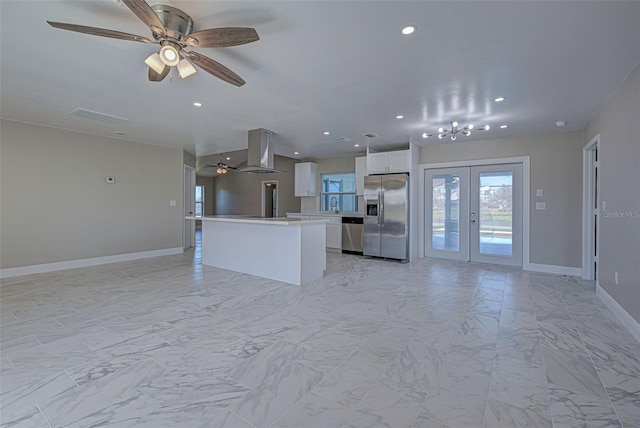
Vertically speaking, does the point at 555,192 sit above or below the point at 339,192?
below

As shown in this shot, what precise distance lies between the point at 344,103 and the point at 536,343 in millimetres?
3249

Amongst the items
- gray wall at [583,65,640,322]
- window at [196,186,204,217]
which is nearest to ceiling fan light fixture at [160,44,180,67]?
gray wall at [583,65,640,322]

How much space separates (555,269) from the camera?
16.7 ft

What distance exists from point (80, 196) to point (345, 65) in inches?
216

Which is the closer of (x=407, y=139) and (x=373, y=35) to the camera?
(x=373, y=35)

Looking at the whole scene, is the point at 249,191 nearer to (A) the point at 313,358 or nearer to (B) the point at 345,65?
(B) the point at 345,65

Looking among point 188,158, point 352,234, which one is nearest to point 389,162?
point 352,234

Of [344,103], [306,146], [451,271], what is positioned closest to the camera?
[344,103]

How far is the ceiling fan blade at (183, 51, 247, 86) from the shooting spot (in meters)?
2.28

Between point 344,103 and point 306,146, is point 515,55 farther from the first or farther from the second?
point 306,146

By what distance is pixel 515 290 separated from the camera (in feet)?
13.4

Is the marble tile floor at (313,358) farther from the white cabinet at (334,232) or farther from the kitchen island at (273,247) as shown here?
the white cabinet at (334,232)

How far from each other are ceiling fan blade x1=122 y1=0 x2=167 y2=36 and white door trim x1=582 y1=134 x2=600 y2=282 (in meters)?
5.77

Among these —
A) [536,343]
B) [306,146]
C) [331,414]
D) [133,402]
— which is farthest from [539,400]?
[306,146]
